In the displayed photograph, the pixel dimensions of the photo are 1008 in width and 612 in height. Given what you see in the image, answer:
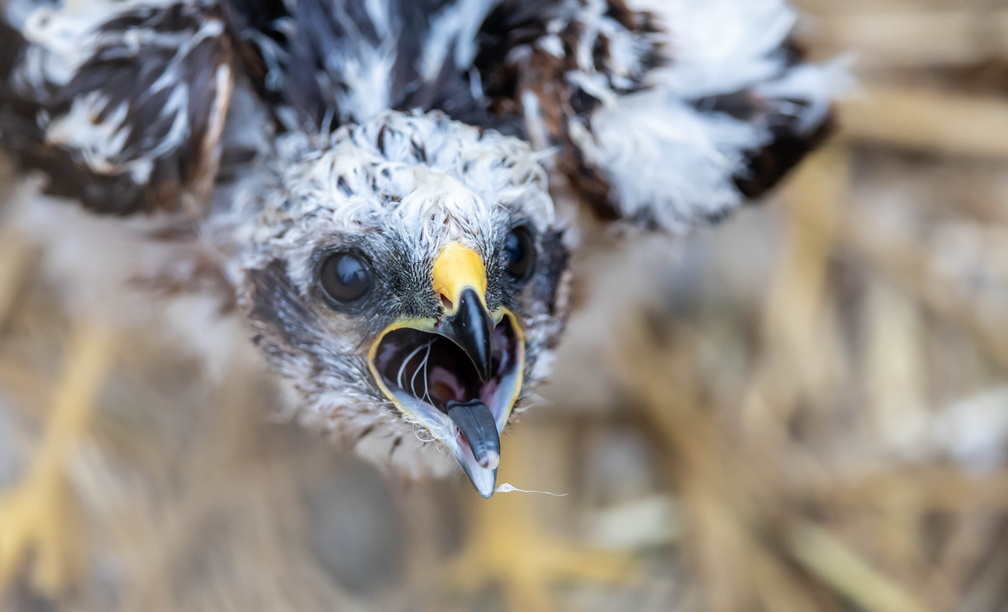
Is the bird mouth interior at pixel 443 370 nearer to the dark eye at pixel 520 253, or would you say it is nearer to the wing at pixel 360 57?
the dark eye at pixel 520 253

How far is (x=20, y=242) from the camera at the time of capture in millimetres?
1281

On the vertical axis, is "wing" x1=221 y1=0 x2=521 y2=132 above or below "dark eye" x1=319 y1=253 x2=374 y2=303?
above

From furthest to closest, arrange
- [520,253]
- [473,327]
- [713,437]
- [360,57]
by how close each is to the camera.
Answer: [713,437] → [360,57] → [520,253] → [473,327]

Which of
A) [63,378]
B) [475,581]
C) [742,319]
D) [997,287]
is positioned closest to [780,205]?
[742,319]

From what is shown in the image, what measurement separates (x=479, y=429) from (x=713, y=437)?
98cm

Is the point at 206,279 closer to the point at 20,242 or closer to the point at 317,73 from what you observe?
the point at 317,73

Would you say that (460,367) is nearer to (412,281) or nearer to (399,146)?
(412,281)

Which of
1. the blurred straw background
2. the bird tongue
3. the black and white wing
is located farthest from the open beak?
the blurred straw background

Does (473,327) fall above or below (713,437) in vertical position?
above

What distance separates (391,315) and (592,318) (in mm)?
642

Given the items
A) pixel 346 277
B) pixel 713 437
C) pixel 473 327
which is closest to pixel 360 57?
pixel 346 277

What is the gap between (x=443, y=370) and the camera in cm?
63

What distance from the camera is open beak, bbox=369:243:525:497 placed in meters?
0.56

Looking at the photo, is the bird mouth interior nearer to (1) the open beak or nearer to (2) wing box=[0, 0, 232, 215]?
(1) the open beak
